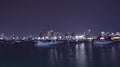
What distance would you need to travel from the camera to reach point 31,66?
24.1 meters

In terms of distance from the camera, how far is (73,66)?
77.4 ft

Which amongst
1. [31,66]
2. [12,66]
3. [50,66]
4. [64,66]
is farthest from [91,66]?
[12,66]

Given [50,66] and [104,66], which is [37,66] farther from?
[104,66]

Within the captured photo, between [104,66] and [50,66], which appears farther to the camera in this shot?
[50,66]

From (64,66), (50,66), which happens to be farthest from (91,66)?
(50,66)

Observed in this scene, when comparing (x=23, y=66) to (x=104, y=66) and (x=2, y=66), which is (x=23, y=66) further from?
(x=104, y=66)

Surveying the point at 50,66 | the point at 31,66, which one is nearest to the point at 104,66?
the point at 50,66

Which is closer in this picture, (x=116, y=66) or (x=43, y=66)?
(x=116, y=66)

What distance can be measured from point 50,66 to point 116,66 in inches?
237

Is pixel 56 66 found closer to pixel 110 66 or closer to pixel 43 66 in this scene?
pixel 43 66

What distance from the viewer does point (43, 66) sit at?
24281 millimetres

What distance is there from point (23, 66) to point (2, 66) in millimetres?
1879

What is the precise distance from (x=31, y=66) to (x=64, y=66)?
301 centimetres

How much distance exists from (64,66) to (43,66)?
200 cm
